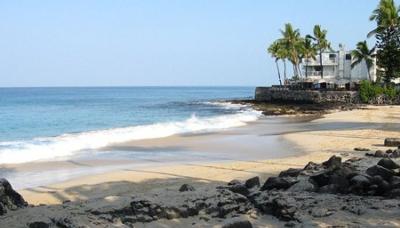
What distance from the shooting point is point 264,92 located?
240ft

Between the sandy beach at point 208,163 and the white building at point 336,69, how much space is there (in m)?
52.0

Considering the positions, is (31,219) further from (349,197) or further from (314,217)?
(349,197)

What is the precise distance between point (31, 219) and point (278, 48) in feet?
246

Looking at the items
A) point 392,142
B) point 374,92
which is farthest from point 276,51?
point 392,142

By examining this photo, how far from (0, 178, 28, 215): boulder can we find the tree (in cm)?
5383

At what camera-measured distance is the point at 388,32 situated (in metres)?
56.7

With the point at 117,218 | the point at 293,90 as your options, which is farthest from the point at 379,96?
the point at 117,218

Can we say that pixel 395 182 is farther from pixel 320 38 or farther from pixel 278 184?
pixel 320 38

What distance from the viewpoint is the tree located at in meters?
55.7

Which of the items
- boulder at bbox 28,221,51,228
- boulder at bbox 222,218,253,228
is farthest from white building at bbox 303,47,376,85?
boulder at bbox 28,221,51,228

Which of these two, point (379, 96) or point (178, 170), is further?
point (379, 96)

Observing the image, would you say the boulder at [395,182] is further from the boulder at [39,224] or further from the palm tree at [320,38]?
the palm tree at [320,38]

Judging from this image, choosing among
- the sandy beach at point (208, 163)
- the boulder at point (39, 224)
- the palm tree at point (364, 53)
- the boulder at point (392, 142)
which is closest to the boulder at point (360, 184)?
the sandy beach at point (208, 163)

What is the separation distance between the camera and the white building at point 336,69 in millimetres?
Answer: 74250
